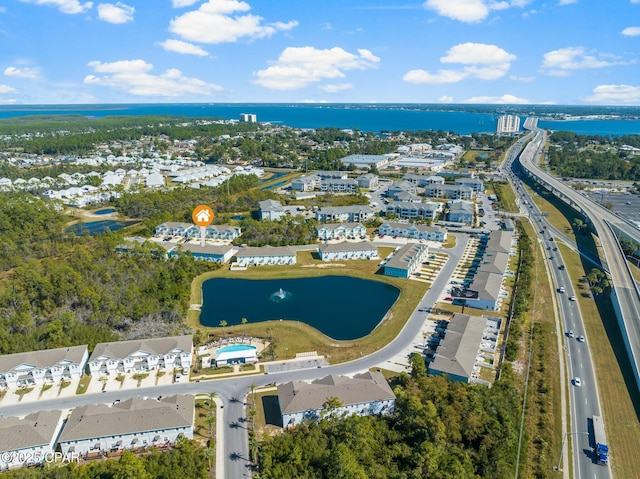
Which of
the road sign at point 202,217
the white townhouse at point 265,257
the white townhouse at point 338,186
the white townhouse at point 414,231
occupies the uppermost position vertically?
the white townhouse at point 338,186

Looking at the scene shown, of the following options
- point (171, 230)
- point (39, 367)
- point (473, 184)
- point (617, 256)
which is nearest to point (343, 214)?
point (171, 230)

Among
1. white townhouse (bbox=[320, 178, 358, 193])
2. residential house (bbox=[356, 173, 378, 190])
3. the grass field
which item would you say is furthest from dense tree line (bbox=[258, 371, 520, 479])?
residential house (bbox=[356, 173, 378, 190])

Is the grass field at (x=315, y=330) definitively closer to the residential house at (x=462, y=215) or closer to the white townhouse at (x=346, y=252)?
the white townhouse at (x=346, y=252)

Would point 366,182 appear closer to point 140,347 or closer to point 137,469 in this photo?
point 140,347

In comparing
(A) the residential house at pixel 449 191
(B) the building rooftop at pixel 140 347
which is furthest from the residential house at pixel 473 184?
(B) the building rooftop at pixel 140 347

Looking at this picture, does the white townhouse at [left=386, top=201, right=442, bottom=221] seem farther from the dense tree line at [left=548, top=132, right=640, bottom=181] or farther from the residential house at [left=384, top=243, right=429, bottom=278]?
the dense tree line at [left=548, top=132, right=640, bottom=181]

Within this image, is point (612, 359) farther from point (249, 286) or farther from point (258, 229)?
point (258, 229)
